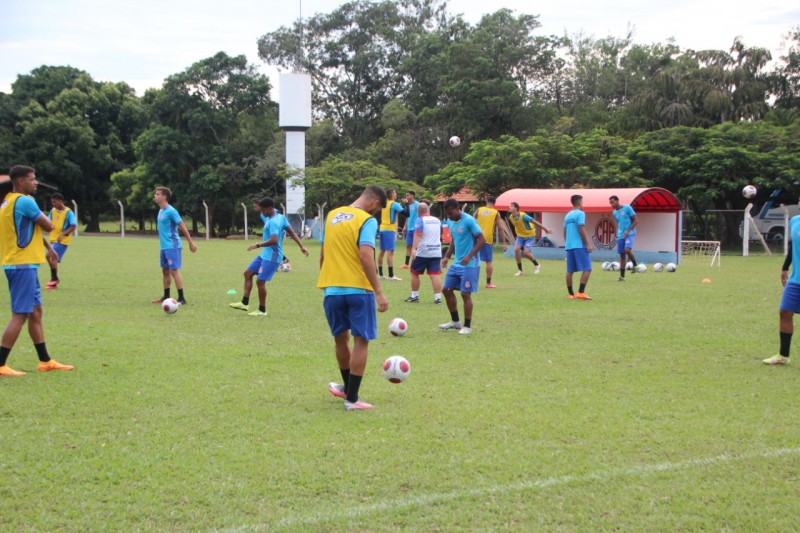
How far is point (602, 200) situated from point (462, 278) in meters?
17.1

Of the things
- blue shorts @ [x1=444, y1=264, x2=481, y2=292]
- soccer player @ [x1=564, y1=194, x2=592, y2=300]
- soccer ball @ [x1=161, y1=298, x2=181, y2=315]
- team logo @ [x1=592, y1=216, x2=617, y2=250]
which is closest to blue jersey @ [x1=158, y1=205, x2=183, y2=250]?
soccer ball @ [x1=161, y1=298, x2=181, y2=315]

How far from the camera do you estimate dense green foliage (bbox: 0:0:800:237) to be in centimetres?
3391

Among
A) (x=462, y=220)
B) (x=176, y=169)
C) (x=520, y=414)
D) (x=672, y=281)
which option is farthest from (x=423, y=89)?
(x=520, y=414)

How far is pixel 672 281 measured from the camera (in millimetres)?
18453

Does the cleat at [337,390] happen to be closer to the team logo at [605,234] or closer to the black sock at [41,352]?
the black sock at [41,352]

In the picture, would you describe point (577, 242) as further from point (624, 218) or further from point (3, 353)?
point (3, 353)

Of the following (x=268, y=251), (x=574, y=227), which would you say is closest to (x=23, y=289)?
(x=268, y=251)

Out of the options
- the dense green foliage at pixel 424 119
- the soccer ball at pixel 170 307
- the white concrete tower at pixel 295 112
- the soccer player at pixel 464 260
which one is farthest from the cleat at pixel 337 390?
the white concrete tower at pixel 295 112

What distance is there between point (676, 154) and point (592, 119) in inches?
358

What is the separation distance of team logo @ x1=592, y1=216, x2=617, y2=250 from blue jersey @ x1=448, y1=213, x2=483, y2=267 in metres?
17.3

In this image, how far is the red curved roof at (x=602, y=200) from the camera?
2597 cm

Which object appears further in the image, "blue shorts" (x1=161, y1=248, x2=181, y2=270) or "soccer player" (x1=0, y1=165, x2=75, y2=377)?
"blue shorts" (x1=161, y1=248, x2=181, y2=270)

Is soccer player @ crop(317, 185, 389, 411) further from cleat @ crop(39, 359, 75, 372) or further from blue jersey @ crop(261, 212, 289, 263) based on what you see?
blue jersey @ crop(261, 212, 289, 263)

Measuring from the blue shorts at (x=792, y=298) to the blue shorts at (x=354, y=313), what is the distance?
481 cm
